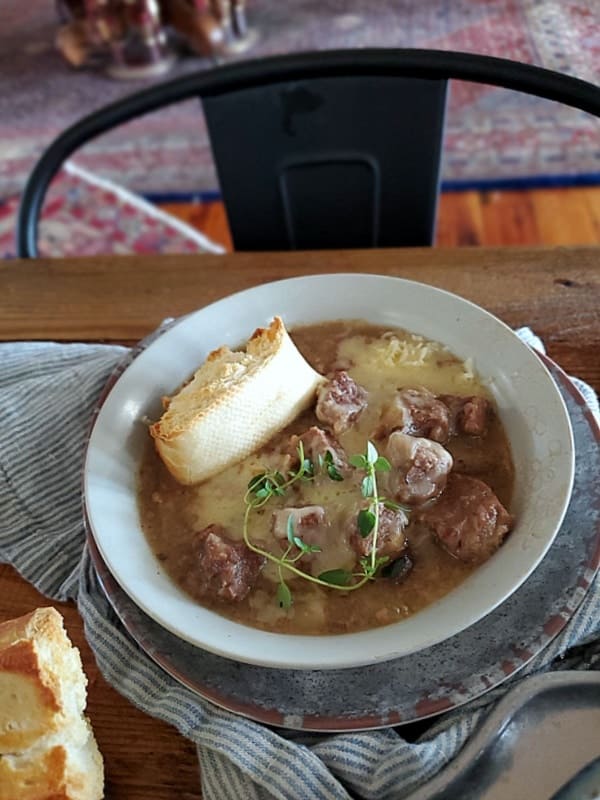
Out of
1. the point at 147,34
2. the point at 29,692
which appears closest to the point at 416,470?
the point at 29,692

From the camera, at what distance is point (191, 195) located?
3.29m

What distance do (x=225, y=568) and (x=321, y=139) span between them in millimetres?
949

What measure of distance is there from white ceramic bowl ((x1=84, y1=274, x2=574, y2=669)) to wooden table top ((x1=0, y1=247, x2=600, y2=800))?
165 millimetres

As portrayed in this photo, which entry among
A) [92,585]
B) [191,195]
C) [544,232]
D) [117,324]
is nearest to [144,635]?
[92,585]

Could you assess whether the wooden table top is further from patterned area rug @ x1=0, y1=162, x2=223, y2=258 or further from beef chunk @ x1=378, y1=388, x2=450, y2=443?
patterned area rug @ x1=0, y1=162, x2=223, y2=258

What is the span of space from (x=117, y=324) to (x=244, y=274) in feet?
0.74

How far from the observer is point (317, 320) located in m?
1.21

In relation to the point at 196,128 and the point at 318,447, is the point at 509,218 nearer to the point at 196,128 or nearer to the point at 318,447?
the point at 196,128

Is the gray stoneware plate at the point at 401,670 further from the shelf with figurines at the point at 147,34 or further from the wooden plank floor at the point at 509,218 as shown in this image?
the shelf with figurines at the point at 147,34

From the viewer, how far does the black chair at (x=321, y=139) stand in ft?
4.73

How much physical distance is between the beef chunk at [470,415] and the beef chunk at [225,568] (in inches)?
11.9

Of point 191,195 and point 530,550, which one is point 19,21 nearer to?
point 191,195

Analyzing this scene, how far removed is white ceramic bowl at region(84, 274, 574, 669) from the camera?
82cm

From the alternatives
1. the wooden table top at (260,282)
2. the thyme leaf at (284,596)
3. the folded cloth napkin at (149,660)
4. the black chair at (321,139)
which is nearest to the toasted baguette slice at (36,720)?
the folded cloth napkin at (149,660)
